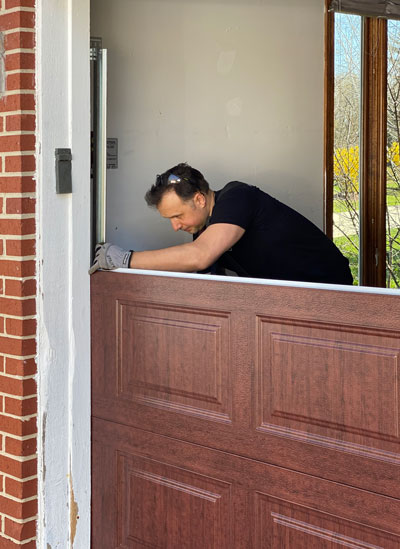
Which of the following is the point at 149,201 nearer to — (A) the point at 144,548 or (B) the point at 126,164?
(B) the point at 126,164

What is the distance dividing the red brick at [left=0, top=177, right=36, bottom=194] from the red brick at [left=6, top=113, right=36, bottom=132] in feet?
0.04

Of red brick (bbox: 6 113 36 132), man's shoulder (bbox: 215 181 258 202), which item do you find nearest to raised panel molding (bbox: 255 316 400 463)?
man's shoulder (bbox: 215 181 258 202)

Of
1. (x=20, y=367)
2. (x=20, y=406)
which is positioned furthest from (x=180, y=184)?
(x=20, y=406)

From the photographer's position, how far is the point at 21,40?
2824 millimetres

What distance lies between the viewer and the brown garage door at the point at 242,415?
220 cm

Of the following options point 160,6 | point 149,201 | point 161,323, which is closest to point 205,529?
point 161,323

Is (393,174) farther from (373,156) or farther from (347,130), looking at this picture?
(347,130)

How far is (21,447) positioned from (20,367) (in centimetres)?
30

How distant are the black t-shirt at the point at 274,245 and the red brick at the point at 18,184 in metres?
0.72

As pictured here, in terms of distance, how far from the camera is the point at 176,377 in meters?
2.74

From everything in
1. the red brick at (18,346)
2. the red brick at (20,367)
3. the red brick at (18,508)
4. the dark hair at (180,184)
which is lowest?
the red brick at (18,508)

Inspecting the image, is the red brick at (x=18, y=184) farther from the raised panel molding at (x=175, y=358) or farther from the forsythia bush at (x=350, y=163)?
the forsythia bush at (x=350, y=163)

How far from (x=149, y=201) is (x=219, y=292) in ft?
2.70

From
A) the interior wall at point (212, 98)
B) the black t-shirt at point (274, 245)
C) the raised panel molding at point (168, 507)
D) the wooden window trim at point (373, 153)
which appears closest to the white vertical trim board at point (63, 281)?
the raised panel molding at point (168, 507)
